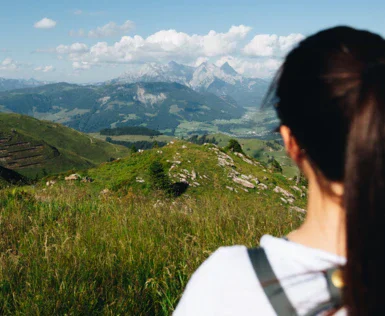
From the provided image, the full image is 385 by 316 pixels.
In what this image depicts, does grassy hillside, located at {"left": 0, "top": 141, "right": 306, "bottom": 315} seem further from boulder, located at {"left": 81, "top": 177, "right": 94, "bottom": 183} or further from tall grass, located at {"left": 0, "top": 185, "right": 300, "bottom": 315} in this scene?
→ boulder, located at {"left": 81, "top": 177, "right": 94, "bottom": 183}

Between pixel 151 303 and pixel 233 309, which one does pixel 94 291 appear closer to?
pixel 151 303

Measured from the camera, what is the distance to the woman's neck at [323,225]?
1.16 metres

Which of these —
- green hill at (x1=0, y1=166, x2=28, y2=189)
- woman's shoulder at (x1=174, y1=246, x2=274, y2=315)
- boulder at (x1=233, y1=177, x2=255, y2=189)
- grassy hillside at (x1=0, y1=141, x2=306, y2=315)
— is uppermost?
woman's shoulder at (x1=174, y1=246, x2=274, y2=315)

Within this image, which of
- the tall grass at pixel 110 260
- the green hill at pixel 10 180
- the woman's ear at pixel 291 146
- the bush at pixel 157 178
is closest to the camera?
the woman's ear at pixel 291 146

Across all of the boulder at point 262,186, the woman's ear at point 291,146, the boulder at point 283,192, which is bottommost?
the boulder at point 283,192

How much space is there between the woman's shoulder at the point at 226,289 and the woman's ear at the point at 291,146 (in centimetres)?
41

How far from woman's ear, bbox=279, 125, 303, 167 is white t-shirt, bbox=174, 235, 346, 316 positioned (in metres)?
0.33

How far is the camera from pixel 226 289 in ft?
Answer: 3.83

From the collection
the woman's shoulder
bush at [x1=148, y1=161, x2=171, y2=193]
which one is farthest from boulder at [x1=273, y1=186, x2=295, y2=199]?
the woman's shoulder

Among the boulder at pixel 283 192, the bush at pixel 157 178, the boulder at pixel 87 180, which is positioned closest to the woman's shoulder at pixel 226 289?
the bush at pixel 157 178

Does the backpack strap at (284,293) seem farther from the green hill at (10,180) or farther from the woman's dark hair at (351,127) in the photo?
the green hill at (10,180)

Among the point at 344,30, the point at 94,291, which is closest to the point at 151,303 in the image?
the point at 94,291

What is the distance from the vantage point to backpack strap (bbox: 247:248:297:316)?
1079 mm

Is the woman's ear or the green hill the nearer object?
the woman's ear
